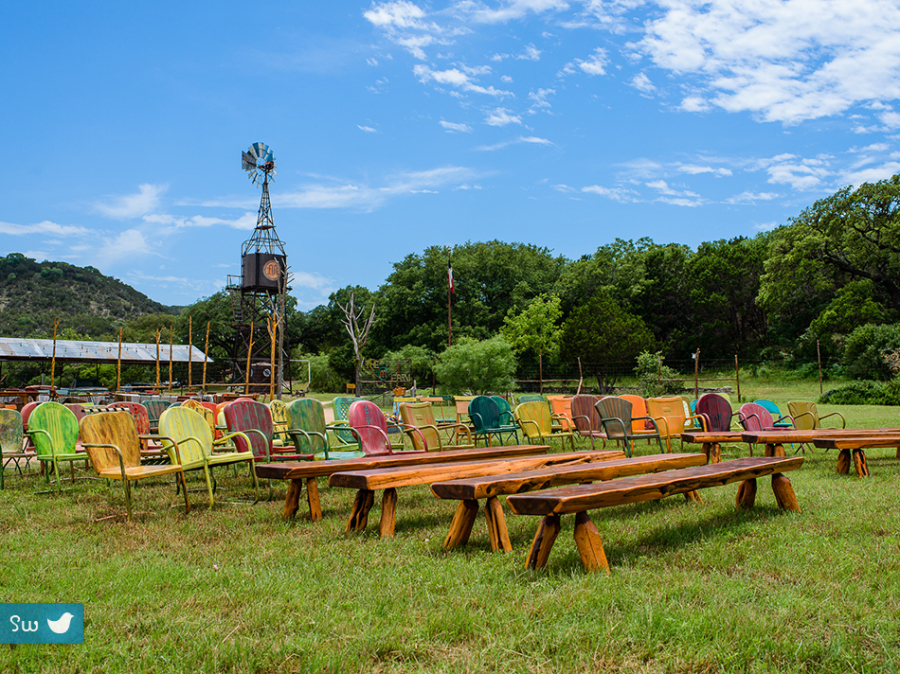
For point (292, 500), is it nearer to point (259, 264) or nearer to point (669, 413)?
point (669, 413)

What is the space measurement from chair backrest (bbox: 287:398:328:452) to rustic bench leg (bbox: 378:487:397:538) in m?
2.19

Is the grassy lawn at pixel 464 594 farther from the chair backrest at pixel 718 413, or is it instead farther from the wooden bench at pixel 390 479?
the chair backrest at pixel 718 413

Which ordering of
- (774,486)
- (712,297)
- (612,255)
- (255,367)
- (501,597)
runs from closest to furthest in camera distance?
(501,597), (774,486), (255,367), (712,297), (612,255)

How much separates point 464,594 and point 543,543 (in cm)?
56

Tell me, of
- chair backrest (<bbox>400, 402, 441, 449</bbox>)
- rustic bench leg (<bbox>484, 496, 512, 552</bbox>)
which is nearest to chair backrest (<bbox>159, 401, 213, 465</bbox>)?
chair backrest (<bbox>400, 402, 441, 449</bbox>)

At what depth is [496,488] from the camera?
140 inches

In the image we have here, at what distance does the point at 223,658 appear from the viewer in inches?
89.8

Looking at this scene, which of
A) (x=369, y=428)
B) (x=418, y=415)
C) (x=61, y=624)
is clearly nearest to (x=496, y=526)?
(x=61, y=624)

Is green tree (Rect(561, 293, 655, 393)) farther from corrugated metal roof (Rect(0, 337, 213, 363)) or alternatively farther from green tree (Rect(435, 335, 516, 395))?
corrugated metal roof (Rect(0, 337, 213, 363))

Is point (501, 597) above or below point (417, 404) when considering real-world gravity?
below

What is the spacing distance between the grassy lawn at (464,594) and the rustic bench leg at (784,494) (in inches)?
4.0

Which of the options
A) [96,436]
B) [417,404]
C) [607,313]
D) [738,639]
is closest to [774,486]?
[738,639]

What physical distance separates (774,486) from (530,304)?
141 feet

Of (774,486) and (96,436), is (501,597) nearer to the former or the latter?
(774,486)
